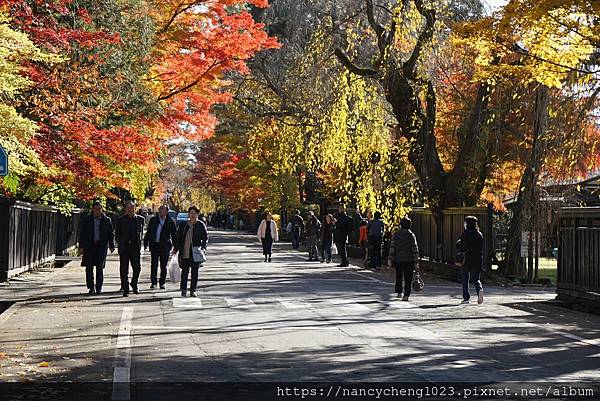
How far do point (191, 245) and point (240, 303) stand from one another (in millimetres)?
1998

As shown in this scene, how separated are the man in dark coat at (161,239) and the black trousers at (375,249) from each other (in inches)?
391

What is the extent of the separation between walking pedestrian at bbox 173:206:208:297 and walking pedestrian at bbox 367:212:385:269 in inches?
451

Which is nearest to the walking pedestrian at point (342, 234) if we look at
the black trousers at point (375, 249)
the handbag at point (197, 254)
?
the black trousers at point (375, 249)

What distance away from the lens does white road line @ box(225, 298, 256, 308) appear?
62.4 ft

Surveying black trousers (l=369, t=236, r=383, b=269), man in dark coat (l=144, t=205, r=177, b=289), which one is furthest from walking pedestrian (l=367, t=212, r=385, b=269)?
man in dark coat (l=144, t=205, r=177, b=289)

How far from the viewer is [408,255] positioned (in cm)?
2081

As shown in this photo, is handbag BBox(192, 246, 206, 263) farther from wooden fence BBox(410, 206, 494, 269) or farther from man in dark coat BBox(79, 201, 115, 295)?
wooden fence BBox(410, 206, 494, 269)

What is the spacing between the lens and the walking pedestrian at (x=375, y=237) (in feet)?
104

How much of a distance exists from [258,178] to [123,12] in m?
36.2

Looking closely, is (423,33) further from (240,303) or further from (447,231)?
(240,303)

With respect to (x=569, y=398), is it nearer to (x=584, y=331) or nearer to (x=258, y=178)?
(x=584, y=331)

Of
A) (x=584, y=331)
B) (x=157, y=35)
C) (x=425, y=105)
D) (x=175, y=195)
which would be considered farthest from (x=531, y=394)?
(x=175, y=195)

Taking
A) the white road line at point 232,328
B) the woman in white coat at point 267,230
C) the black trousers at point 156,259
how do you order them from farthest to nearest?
the woman in white coat at point 267,230, the black trousers at point 156,259, the white road line at point 232,328

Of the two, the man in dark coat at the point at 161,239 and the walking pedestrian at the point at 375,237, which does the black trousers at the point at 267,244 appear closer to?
the walking pedestrian at the point at 375,237
